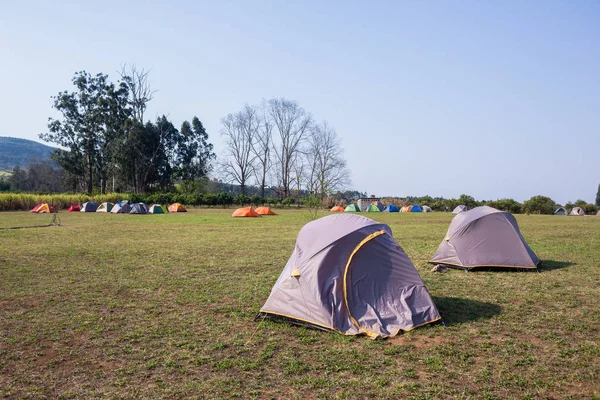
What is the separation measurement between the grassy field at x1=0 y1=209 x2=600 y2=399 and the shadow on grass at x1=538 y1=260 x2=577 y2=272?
0.41 m

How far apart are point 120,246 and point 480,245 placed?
1136cm

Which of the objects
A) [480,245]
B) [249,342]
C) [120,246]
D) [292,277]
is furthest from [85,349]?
[120,246]

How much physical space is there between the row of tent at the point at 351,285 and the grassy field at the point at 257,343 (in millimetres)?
213

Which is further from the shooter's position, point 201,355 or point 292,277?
point 292,277

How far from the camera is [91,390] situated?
4.16m

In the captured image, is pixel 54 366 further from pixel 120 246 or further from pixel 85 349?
pixel 120 246

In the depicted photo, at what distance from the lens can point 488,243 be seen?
1048cm

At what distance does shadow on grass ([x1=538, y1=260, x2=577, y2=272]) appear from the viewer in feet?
35.7

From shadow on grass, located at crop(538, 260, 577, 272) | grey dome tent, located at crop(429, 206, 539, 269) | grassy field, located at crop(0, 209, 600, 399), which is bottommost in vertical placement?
grassy field, located at crop(0, 209, 600, 399)

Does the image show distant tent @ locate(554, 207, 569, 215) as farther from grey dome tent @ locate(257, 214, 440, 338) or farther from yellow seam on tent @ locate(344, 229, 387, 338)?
yellow seam on tent @ locate(344, 229, 387, 338)

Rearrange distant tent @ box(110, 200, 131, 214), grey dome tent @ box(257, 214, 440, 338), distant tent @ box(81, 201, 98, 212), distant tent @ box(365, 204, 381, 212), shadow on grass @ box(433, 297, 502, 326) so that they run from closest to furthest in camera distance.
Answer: grey dome tent @ box(257, 214, 440, 338) → shadow on grass @ box(433, 297, 502, 326) → distant tent @ box(110, 200, 131, 214) → distant tent @ box(81, 201, 98, 212) → distant tent @ box(365, 204, 381, 212)

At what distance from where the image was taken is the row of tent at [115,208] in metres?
38.9

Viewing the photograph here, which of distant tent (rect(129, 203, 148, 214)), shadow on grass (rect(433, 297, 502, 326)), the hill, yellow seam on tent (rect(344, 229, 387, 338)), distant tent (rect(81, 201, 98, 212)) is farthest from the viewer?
the hill

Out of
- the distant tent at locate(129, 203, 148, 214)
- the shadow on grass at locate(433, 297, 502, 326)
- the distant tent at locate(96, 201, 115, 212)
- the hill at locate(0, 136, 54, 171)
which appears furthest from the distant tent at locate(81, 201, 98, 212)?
the hill at locate(0, 136, 54, 171)
